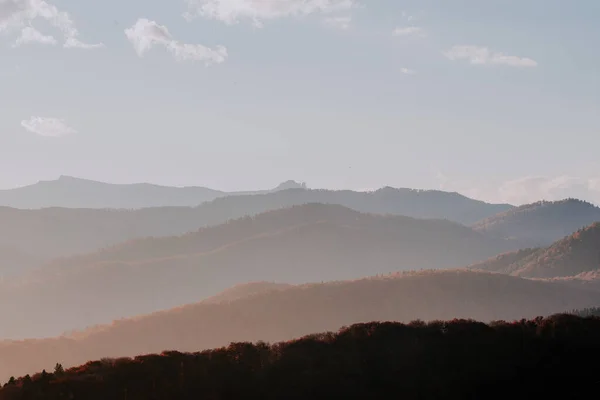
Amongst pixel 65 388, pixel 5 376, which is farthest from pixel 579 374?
pixel 5 376

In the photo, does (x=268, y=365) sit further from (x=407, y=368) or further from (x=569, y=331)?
(x=569, y=331)

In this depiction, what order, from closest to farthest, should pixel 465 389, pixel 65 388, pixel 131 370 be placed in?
pixel 65 388 → pixel 131 370 → pixel 465 389

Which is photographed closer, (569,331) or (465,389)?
(465,389)

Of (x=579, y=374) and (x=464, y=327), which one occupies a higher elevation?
(x=464, y=327)

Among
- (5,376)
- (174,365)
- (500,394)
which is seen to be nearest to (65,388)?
(174,365)

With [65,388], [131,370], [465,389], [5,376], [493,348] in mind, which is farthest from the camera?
[5,376]

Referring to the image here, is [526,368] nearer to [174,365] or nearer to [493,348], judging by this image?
[493,348]
